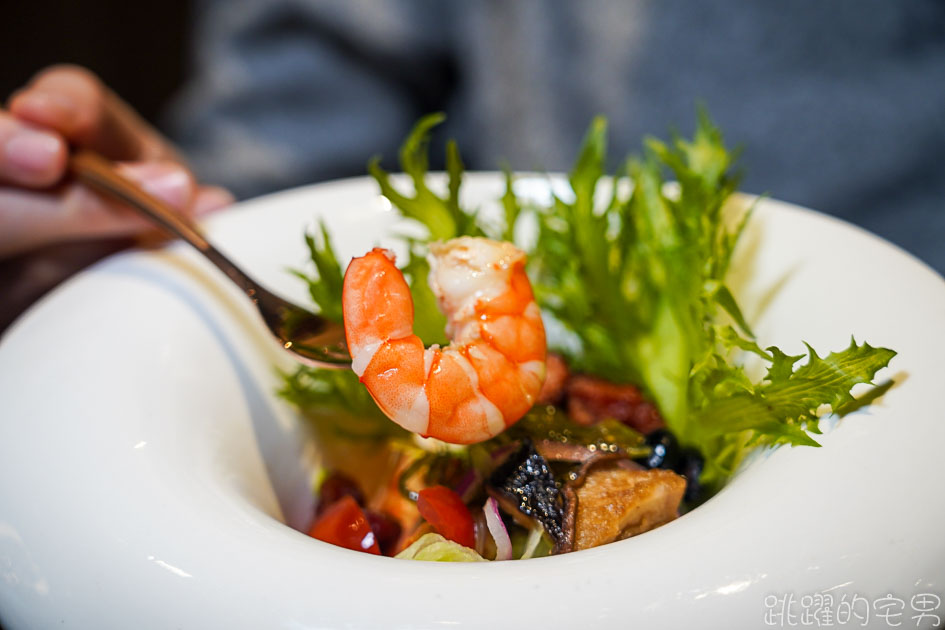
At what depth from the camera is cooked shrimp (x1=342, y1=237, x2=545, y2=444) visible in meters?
0.82

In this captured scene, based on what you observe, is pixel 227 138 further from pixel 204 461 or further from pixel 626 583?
pixel 626 583

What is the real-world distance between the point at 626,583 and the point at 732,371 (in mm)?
424

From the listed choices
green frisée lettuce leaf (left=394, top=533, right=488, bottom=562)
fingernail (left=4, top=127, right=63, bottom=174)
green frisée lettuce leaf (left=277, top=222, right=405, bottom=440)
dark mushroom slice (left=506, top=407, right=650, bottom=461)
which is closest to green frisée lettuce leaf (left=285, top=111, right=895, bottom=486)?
green frisée lettuce leaf (left=277, top=222, right=405, bottom=440)

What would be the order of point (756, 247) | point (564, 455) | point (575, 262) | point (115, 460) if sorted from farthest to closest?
point (575, 262) < point (756, 247) < point (564, 455) < point (115, 460)

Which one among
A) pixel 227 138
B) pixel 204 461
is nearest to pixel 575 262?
pixel 204 461

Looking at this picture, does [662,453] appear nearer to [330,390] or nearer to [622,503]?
[622,503]

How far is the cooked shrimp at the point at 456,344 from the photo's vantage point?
82 centimetres

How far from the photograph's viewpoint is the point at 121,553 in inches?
28.5

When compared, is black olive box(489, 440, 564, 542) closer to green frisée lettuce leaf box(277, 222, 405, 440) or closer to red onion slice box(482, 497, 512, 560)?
red onion slice box(482, 497, 512, 560)

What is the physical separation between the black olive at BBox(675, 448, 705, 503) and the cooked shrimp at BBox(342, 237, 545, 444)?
11.8 inches

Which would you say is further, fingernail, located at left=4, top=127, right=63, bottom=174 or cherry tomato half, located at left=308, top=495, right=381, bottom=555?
fingernail, located at left=4, top=127, right=63, bottom=174

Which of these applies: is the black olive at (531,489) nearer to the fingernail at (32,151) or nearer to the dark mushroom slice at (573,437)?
the dark mushroom slice at (573,437)

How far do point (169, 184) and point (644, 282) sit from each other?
3.05 ft

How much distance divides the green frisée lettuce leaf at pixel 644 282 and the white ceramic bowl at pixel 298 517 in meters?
0.11
